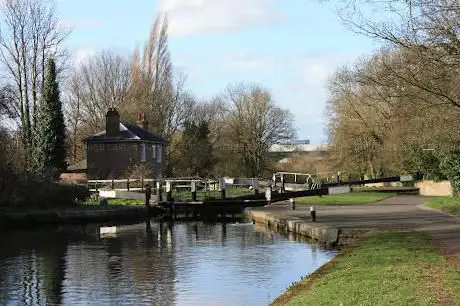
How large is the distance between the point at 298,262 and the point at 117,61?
175ft

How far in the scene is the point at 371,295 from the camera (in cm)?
990

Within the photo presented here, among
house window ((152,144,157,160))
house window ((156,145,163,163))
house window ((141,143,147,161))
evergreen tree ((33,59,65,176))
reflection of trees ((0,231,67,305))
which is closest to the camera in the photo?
reflection of trees ((0,231,67,305))

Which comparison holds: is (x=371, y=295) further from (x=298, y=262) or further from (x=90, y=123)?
(x=90, y=123)

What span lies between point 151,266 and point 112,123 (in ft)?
132

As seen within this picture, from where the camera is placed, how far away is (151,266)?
18.8m

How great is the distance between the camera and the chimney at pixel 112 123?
5722 centimetres

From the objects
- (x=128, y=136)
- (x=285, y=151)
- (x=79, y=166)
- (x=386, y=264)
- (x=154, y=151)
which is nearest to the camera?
(x=386, y=264)

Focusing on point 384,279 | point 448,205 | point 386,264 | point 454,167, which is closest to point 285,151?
point 454,167

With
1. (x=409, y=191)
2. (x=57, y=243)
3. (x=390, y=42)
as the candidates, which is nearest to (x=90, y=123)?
(x=409, y=191)

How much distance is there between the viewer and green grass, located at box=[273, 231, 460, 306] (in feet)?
31.7

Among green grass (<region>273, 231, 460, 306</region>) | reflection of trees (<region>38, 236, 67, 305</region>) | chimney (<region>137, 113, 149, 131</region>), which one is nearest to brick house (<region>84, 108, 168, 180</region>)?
chimney (<region>137, 113, 149, 131</region>)

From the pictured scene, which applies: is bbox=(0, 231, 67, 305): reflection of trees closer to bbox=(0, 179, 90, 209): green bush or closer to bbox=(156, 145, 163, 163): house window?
bbox=(0, 179, 90, 209): green bush

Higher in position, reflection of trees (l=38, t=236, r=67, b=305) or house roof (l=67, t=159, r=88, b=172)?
house roof (l=67, t=159, r=88, b=172)

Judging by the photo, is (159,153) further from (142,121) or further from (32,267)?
(32,267)
